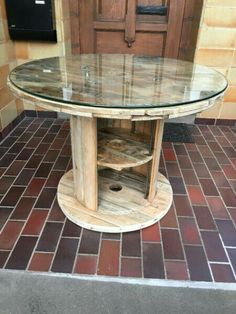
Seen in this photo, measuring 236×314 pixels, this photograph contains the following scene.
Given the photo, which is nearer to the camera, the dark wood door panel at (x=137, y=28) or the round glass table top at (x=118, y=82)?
the round glass table top at (x=118, y=82)

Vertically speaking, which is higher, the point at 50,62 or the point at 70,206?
the point at 50,62

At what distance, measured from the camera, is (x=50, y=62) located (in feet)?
5.65

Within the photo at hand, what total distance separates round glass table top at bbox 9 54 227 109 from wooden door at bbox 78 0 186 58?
1.18 m

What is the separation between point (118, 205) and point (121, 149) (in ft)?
1.23

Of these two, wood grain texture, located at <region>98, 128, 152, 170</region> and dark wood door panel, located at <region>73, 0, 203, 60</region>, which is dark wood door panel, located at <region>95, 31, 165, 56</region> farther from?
wood grain texture, located at <region>98, 128, 152, 170</region>

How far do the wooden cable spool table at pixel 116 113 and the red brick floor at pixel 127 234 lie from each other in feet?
0.33

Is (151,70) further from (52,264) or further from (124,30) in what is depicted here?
(124,30)

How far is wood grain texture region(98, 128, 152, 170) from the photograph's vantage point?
151cm

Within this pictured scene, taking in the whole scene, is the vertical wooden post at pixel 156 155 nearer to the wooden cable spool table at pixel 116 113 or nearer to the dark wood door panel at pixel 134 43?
the wooden cable spool table at pixel 116 113

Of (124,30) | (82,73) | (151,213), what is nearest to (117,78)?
(82,73)

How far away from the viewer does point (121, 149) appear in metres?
1.64

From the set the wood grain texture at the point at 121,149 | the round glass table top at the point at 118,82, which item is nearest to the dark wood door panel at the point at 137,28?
the round glass table top at the point at 118,82

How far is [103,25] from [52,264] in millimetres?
2418

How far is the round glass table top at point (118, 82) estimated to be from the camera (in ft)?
3.68
